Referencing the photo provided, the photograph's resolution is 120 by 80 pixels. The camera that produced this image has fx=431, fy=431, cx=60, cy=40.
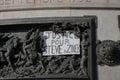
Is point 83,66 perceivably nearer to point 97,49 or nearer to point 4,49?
point 97,49

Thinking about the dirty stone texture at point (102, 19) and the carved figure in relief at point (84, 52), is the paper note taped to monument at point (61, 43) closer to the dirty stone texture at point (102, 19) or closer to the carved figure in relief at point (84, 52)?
the carved figure in relief at point (84, 52)

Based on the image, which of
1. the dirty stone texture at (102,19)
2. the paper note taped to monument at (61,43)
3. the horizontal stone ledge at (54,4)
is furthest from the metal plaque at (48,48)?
the horizontal stone ledge at (54,4)

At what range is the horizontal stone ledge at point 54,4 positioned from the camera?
11.0 metres

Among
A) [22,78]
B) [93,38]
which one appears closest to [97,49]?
[93,38]

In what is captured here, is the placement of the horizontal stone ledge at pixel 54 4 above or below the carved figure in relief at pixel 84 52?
above

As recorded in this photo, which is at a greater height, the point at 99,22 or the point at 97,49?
the point at 99,22

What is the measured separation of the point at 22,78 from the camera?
34.9 ft

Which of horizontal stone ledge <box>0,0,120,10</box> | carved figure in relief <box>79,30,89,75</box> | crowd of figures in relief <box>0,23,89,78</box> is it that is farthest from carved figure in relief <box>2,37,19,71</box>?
carved figure in relief <box>79,30,89,75</box>

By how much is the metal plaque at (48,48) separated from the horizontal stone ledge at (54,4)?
0.38 m

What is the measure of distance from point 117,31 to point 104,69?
40.5 inches

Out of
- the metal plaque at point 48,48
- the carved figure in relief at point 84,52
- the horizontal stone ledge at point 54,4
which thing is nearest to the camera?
the carved figure in relief at point 84,52

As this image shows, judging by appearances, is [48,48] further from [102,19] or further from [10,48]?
[102,19]

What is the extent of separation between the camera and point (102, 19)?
35.6ft

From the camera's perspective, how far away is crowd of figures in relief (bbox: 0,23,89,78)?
34.7ft
